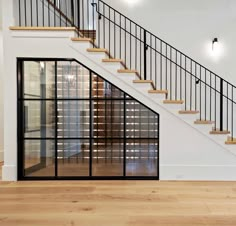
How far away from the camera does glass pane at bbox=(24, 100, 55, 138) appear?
4586mm

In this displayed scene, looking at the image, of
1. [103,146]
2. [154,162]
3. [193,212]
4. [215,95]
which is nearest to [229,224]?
[193,212]

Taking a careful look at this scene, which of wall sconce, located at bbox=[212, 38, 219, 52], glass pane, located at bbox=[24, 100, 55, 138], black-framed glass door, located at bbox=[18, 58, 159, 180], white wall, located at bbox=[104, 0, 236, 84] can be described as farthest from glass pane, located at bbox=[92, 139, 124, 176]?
wall sconce, located at bbox=[212, 38, 219, 52]

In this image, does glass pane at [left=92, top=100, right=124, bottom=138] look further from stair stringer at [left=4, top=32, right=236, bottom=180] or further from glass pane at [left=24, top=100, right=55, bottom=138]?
glass pane at [left=24, top=100, right=55, bottom=138]

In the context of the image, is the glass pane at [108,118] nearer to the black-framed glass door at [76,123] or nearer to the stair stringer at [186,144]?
the black-framed glass door at [76,123]

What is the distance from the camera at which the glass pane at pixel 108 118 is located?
4605mm

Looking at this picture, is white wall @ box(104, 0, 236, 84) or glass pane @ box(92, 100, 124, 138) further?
white wall @ box(104, 0, 236, 84)

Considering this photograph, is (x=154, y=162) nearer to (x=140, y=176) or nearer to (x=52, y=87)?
(x=140, y=176)

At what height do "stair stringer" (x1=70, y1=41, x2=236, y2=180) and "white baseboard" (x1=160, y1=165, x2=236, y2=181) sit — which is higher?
"stair stringer" (x1=70, y1=41, x2=236, y2=180)

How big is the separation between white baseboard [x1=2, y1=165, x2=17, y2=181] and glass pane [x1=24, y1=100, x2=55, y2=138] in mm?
604

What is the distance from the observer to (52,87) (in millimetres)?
4582

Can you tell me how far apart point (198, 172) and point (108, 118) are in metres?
1.86

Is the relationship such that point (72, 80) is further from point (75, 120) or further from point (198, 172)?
point (198, 172)

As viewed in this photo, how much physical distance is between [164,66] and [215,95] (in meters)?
1.37

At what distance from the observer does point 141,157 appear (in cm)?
469
